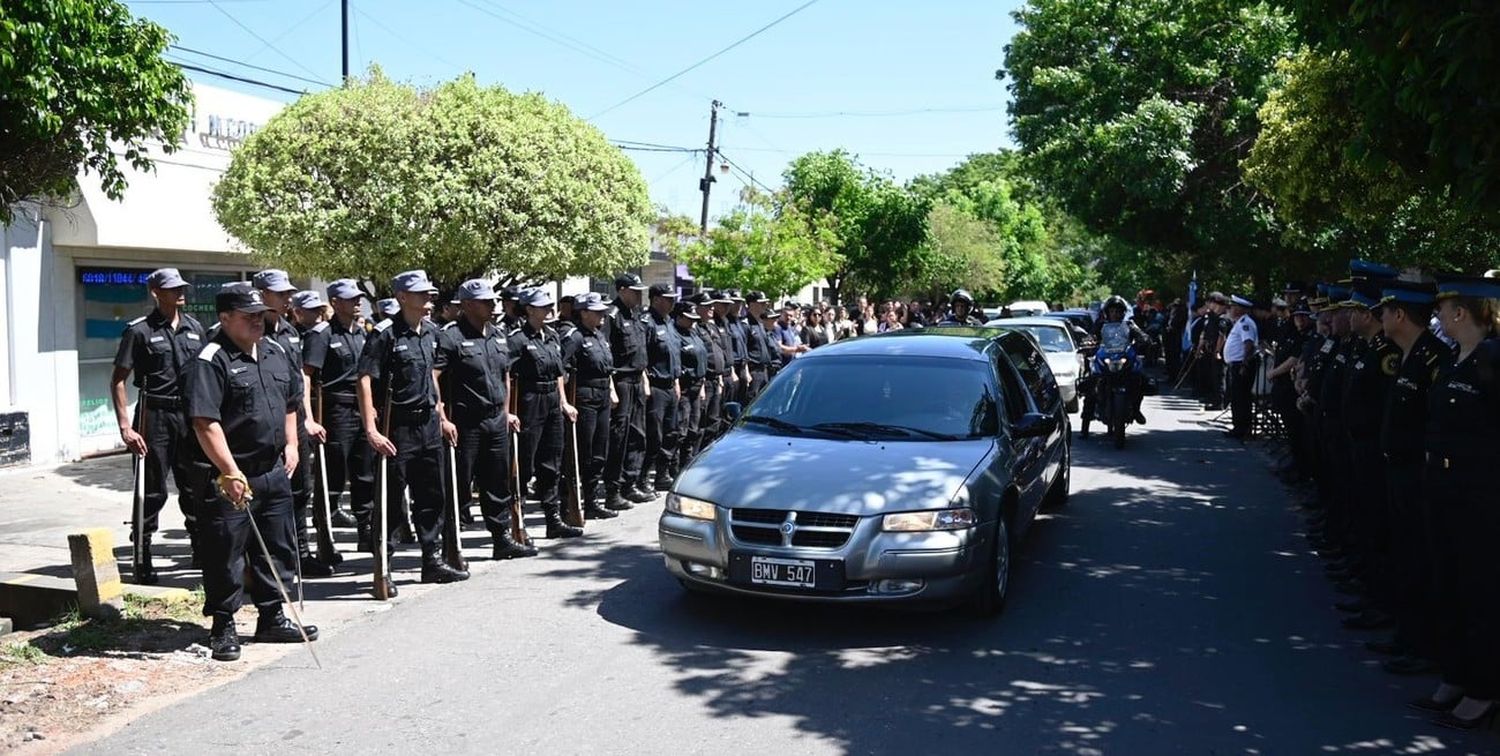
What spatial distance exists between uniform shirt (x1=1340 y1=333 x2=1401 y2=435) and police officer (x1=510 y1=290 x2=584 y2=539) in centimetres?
572

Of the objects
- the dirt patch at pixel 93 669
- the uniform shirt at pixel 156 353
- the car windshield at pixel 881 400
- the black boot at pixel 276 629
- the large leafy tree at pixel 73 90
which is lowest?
the dirt patch at pixel 93 669

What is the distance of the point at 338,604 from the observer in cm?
754

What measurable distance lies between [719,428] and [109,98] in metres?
7.87

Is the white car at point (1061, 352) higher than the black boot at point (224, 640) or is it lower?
higher

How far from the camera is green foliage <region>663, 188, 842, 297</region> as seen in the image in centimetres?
2656

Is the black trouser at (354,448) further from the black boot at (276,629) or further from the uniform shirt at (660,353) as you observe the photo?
the uniform shirt at (660,353)

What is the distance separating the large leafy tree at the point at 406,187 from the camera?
1223 cm

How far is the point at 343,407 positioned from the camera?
9320mm

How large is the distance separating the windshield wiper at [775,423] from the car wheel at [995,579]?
143cm

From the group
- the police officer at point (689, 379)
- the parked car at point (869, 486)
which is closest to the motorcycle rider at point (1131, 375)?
the police officer at point (689, 379)

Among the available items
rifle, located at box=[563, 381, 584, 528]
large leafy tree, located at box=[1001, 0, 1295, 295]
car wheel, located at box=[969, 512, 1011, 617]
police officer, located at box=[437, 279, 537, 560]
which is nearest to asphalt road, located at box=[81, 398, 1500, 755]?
car wheel, located at box=[969, 512, 1011, 617]

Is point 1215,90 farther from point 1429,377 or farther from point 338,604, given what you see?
point 338,604

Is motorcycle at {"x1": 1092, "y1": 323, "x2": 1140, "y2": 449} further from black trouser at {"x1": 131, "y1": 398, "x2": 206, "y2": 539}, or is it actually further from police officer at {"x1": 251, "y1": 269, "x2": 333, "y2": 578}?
black trouser at {"x1": 131, "y1": 398, "x2": 206, "y2": 539}

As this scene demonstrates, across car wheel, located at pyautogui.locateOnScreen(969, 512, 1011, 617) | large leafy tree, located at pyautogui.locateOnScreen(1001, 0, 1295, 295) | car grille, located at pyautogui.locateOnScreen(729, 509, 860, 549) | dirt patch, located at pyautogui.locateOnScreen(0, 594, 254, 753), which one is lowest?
dirt patch, located at pyautogui.locateOnScreen(0, 594, 254, 753)
